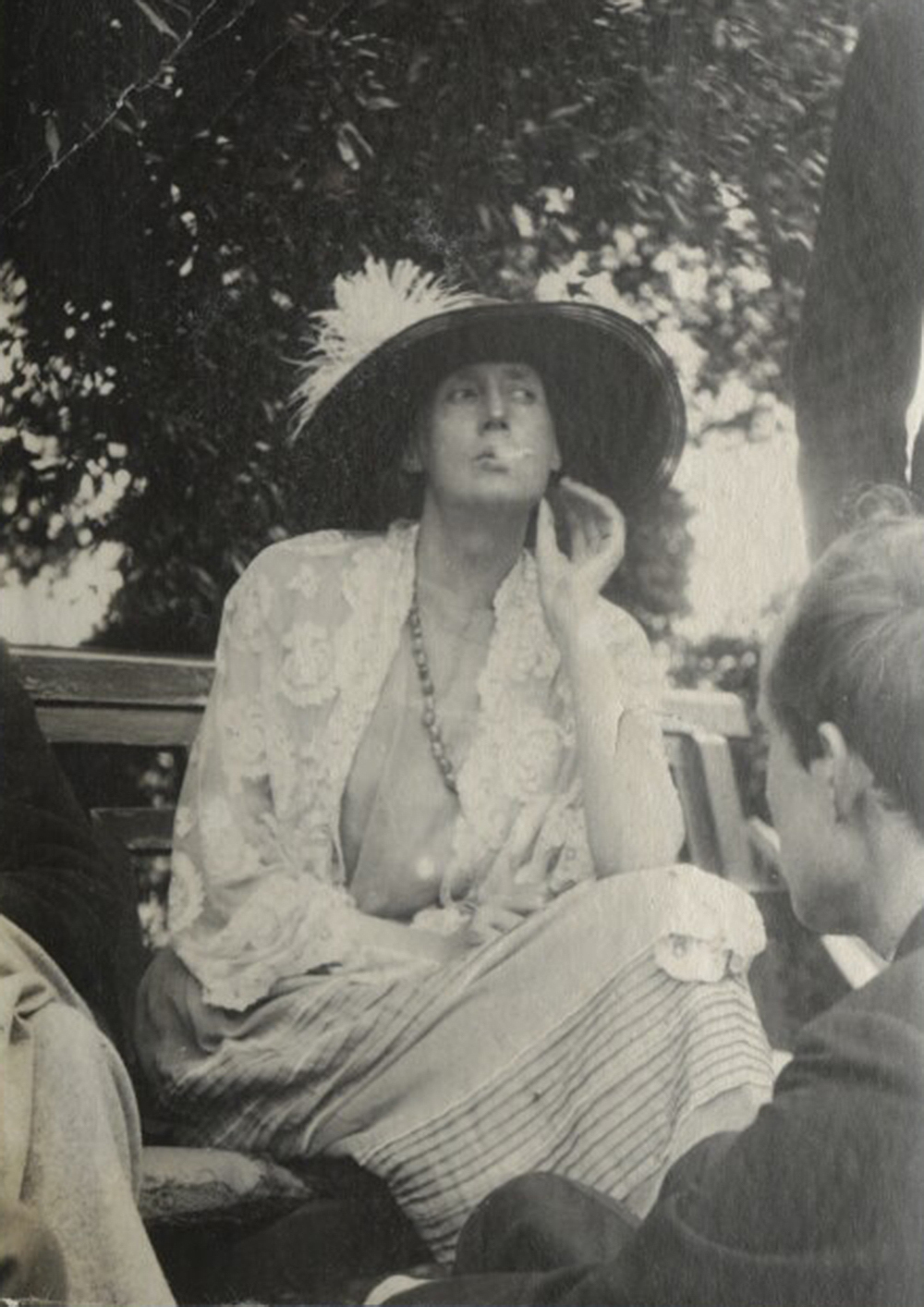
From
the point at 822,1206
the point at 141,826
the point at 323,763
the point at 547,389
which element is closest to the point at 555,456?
the point at 547,389

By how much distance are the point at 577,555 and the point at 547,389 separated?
13.8 inches

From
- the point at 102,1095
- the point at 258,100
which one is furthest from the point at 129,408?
the point at 102,1095

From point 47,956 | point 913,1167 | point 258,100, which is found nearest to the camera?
point 913,1167

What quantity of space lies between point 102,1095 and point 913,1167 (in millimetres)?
1580

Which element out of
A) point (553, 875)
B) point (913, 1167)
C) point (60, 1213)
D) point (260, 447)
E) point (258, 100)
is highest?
point (258, 100)

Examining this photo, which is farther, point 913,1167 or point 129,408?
point 129,408

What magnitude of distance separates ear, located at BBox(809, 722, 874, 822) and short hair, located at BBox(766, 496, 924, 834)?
0.04 feet

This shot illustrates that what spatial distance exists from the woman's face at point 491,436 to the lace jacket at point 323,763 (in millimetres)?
145

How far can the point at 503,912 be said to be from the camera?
419 cm

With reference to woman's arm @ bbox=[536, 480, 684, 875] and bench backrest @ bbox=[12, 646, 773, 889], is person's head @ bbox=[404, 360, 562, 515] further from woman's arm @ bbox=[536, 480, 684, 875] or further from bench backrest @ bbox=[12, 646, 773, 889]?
bench backrest @ bbox=[12, 646, 773, 889]

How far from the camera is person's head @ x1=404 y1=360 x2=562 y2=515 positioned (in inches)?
173

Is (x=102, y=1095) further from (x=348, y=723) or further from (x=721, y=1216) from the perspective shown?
(x=721, y=1216)

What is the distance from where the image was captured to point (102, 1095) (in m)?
4.18

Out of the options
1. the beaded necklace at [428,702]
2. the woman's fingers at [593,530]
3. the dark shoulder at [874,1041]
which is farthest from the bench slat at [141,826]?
the dark shoulder at [874,1041]
